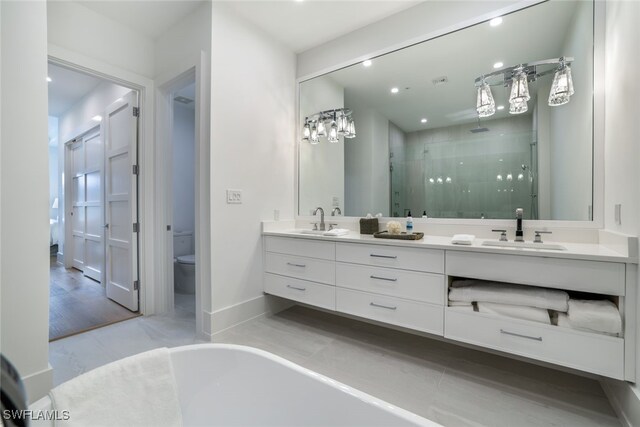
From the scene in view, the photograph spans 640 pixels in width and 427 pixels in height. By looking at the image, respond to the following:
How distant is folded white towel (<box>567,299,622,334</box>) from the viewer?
4.38 feet

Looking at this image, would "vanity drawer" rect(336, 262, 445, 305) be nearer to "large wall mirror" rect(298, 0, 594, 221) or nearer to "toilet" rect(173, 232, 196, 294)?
"large wall mirror" rect(298, 0, 594, 221)

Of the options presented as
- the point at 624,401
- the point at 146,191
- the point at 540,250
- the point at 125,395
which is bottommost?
the point at 624,401

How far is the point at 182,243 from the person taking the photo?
429 centimetres

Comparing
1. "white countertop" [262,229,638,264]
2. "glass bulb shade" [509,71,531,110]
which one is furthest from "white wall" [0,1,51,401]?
"glass bulb shade" [509,71,531,110]

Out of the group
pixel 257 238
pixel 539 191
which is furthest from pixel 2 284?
pixel 539 191

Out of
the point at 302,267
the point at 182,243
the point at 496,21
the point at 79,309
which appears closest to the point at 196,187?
the point at 302,267

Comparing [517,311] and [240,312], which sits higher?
[517,311]

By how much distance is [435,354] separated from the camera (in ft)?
6.68

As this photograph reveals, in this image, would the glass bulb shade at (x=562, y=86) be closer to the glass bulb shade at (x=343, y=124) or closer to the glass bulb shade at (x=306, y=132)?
the glass bulb shade at (x=343, y=124)

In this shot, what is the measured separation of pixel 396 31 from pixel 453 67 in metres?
0.62

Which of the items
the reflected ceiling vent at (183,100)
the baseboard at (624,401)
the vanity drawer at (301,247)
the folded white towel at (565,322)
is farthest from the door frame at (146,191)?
the baseboard at (624,401)

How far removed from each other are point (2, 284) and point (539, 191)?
10.6 feet

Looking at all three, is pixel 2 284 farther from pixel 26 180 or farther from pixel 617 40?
pixel 617 40

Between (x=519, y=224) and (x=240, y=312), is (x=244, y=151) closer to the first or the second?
(x=240, y=312)
